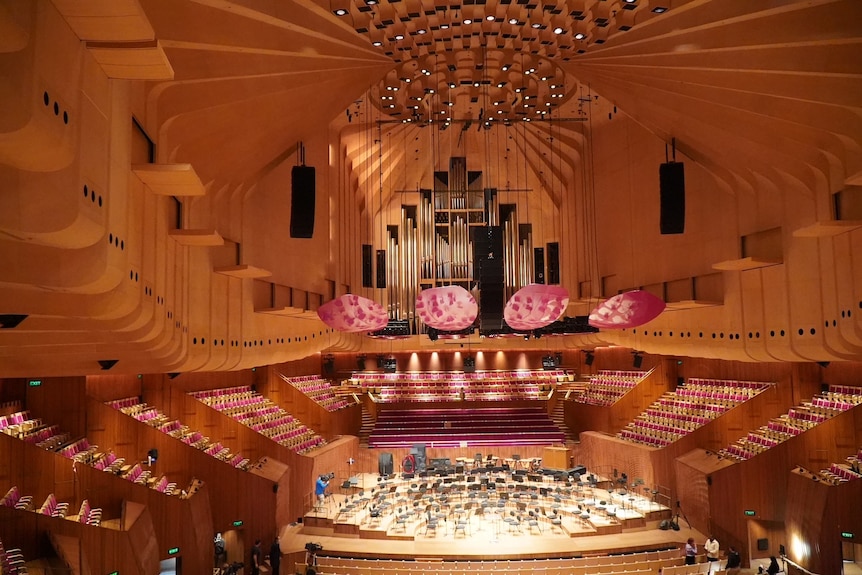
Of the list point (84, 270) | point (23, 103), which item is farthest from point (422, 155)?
point (23, 103)

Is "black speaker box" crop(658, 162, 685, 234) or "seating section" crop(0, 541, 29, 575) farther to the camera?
"black speaker box" crop(658, 162, 685, 234)

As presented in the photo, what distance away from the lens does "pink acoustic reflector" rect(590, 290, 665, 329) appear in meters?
6.20

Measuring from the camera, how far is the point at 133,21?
8.57 ft

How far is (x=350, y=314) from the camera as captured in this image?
20.4ft

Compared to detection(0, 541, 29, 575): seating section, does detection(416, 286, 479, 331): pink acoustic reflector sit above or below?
above

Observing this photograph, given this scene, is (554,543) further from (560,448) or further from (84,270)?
(84,270)

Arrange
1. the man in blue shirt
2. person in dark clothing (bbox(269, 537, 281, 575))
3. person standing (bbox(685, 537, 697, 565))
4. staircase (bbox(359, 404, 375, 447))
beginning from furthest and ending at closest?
staircase (bbox(359, 404, 375, 447)), the man in blue shirt, person in dark clothing (bbox(269, 537, 281, 575)), person standing (bbox(685, 537, 697, 565))

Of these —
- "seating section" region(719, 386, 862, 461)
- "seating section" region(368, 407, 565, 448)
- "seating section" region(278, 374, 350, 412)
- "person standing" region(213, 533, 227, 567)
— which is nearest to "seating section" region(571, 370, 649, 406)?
"seating section" region(368, 407, 565, 448)

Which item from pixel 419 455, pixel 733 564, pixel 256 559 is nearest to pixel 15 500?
pixel 256 559

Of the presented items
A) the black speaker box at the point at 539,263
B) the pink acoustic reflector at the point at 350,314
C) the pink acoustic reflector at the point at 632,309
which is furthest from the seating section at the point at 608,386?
the pink acoustic reflector at the point at 350,314

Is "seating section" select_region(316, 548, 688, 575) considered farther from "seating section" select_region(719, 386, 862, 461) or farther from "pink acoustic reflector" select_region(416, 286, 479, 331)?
"pink acoustic reflector" select_region(416, 286, 479, 331)

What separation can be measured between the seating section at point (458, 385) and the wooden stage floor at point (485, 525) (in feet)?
17.0

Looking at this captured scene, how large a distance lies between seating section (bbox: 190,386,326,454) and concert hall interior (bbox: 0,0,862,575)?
8 cm

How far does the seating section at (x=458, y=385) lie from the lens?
1820cm
